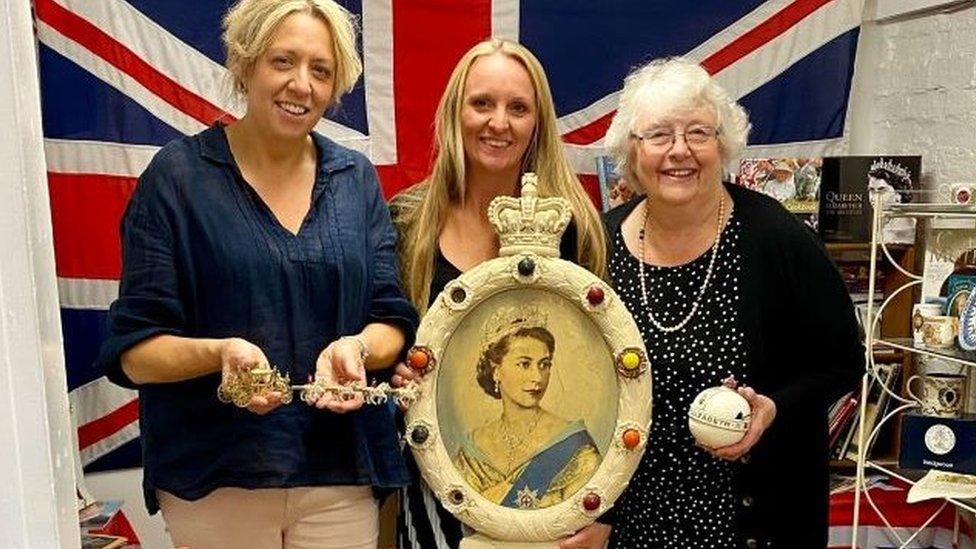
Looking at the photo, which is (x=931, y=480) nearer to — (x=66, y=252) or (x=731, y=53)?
(x=731, y=53)

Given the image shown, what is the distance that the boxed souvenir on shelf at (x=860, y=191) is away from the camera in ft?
8.23

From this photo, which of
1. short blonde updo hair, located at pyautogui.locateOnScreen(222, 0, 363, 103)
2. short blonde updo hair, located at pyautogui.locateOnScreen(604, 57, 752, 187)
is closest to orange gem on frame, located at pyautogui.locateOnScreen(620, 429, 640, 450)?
short blonde updo hair, located at pyautogui.locateOnScreen(604, 57, 752, 187)

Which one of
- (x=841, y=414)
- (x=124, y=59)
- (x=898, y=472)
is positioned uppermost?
(x=124, y=59)

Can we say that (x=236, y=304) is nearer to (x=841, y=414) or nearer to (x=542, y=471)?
(x=542, y=471)

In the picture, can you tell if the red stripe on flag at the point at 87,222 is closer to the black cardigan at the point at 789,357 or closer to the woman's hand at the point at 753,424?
the black cardigan at the point at 789,357

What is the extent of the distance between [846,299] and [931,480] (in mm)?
918

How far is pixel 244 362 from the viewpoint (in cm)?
106

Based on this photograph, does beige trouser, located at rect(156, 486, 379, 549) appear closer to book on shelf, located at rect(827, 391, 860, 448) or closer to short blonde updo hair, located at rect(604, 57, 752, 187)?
short blonde updo hair, located at rect(604, 57, 752, 187)

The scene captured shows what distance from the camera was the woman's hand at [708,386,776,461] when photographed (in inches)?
51.8

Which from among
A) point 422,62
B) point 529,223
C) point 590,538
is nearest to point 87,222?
point 422,62

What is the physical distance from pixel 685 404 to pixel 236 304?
2.26ft

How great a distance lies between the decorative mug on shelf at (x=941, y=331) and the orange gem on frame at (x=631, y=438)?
3.83 ft

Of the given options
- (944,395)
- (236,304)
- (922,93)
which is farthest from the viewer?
(922,93)

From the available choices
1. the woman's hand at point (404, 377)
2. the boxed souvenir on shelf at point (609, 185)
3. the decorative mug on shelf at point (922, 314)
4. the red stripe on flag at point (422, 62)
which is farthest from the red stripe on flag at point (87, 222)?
the decorative mug on shelf at point (922, 314)
